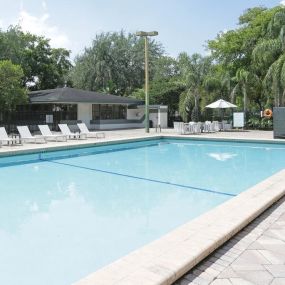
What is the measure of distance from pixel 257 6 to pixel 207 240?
33.9 metres

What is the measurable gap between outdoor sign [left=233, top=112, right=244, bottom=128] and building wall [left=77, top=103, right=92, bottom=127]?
11.4 metres

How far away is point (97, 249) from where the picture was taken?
534cm

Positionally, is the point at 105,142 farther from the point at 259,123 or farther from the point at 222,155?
the point at 259,123

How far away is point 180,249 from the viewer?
13.3 feet

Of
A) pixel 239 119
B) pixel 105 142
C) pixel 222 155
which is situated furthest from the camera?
pixel 239 119

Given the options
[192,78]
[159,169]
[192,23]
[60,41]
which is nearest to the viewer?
[159,169]

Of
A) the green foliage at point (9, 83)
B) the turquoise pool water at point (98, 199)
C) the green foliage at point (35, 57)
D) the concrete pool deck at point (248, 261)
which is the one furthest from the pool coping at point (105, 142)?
the green foliage at point (35, 57)

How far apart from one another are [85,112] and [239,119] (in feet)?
39.1

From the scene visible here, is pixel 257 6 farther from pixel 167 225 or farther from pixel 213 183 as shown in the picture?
pixel 167 225

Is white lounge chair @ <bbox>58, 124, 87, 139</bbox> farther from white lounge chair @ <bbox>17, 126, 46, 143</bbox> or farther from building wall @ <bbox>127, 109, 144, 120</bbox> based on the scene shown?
building wall @ <bbox>127, 109, 144, 120</bbox>

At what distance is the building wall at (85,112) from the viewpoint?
2933 centimetres

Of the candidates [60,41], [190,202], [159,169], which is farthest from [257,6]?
[190,202]

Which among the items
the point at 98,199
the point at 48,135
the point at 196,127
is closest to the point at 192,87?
the point at 196,127

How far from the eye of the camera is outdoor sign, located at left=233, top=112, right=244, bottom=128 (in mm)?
25047
